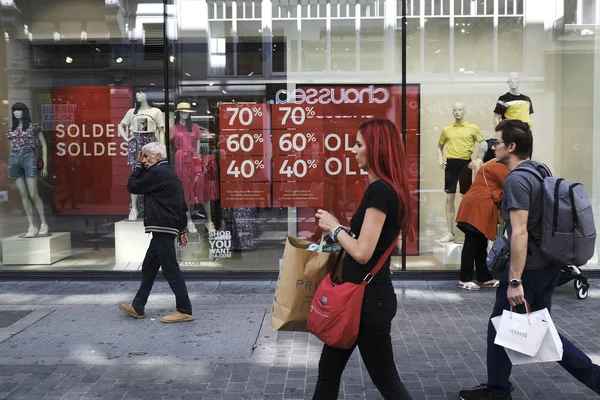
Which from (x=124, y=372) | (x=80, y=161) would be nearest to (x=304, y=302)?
(x=124, y=372)

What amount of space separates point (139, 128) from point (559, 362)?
653cm

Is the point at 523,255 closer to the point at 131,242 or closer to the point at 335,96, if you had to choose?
the point at 335,96

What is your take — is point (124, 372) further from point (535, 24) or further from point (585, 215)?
point (535, 24)

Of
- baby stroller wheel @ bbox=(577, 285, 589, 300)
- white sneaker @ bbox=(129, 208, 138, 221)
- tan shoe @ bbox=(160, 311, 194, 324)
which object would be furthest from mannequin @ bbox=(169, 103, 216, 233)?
baby stroller wheel @ bbox=(577, 285, 589, 300)

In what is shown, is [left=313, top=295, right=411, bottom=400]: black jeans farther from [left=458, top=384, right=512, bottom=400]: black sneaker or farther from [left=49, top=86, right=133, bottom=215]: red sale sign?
[left=49, top=86, right=133, bottom=215]: red sale sign

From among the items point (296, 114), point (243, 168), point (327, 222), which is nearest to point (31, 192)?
point (243, 168)

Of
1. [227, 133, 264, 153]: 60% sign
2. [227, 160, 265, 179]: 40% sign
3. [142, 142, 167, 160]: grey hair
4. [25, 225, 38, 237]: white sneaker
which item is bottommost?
[25, 225, 38, 237]: white sneaker

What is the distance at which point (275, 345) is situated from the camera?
17.3 feet

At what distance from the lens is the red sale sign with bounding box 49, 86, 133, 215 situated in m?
9.29

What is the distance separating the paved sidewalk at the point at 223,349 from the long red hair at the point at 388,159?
5.62ft

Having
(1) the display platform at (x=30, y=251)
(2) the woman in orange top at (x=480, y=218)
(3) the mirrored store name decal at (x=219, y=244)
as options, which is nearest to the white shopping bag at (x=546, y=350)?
(2) the woman in orange top at (x=480, y=218)

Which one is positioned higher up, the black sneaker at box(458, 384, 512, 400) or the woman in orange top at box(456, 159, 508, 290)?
the woman in orange top at box(456, 159, 508, 290)

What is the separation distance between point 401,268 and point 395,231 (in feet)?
17.1

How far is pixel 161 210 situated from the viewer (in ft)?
19.1
